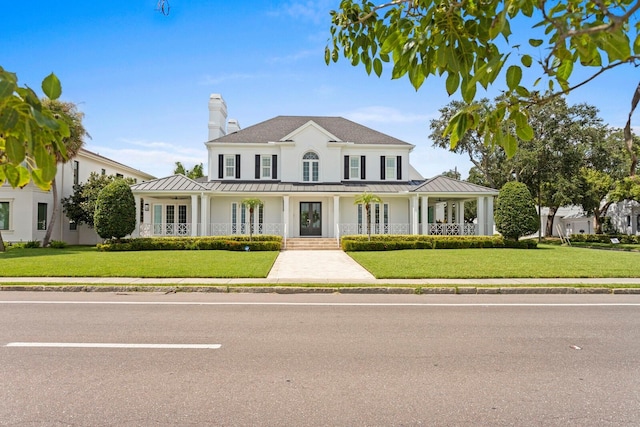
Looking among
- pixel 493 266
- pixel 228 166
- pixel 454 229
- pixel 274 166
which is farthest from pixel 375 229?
pixel 493 266

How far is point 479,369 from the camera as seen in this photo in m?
5.14

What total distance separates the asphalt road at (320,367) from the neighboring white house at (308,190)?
64.7 feet

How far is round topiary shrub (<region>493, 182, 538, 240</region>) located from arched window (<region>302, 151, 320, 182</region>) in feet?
41.4

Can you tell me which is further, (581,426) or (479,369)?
(479,369)

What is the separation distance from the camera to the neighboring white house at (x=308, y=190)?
93.9 feet

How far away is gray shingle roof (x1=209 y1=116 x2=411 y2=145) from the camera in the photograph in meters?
31.5

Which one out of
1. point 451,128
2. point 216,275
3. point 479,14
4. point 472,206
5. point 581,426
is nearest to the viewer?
point 451,128

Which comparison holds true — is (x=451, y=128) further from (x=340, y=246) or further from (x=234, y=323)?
(x=340, y=246)

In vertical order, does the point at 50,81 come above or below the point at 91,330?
above

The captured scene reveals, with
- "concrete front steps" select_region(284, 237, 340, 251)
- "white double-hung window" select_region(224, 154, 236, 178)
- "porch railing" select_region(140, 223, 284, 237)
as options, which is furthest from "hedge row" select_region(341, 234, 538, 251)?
"white double-hung window" select_region(224, 154, 236, 178)

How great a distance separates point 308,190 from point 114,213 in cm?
1209

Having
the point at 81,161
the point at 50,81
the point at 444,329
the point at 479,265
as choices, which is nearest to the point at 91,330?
the point at 444,329

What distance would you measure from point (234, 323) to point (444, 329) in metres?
3.74

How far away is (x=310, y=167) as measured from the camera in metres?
30.7
